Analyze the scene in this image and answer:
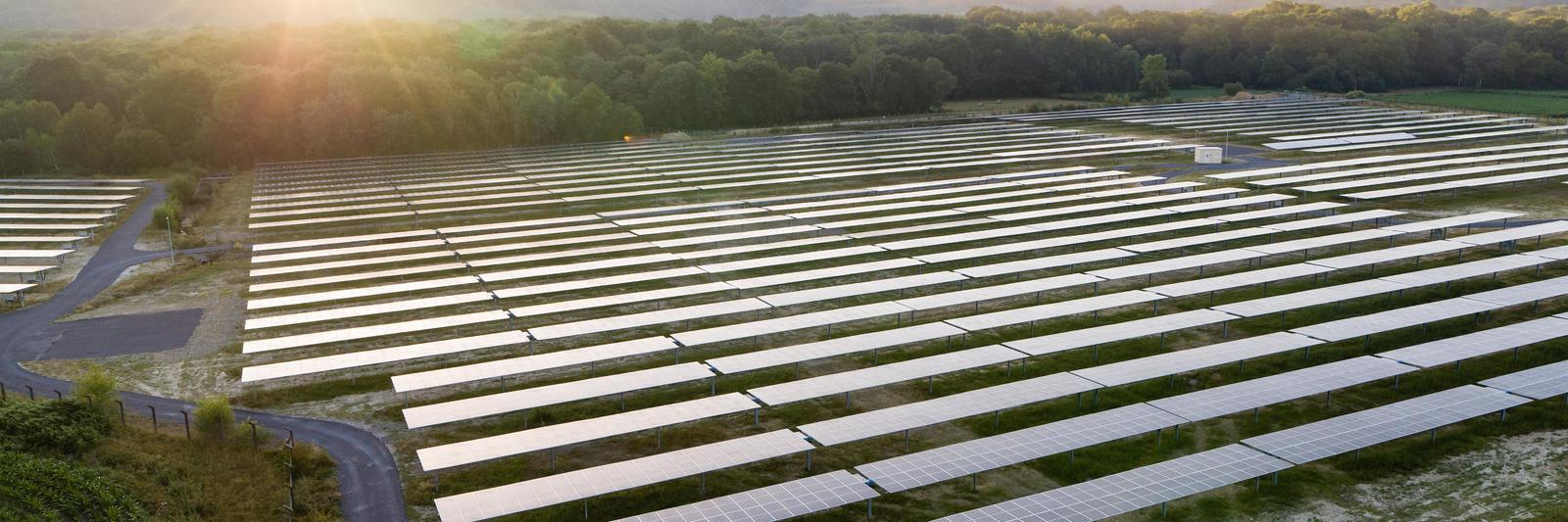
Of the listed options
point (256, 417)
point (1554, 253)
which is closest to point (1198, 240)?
point (1554, 253)

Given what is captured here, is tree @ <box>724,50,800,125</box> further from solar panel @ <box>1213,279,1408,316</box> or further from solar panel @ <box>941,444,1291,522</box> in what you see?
solar panel @ <box>941,444,1291,522</box>

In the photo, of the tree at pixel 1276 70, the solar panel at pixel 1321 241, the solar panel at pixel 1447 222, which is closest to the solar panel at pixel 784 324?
the solar panel at pixel 1321 241

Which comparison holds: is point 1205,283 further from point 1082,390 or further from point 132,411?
point 132,411

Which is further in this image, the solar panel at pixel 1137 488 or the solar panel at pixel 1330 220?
the solar panel at pixel 1330 220

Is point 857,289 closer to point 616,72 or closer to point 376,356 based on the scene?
point 376,356

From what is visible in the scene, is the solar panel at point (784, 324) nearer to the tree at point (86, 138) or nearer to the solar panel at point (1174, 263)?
the solar panel at point (1174, 263)

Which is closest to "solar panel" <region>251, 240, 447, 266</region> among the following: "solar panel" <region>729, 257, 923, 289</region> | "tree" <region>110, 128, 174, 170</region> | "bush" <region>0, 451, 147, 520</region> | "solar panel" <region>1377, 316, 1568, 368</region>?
"solar panel" <region>729, 257, 923, 289</region>
